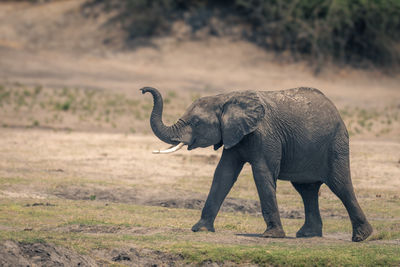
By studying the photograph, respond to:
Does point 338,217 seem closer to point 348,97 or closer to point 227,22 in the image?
point 348,97

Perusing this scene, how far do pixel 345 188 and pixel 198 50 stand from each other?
65.6 feet

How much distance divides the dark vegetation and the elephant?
19193 millimetres

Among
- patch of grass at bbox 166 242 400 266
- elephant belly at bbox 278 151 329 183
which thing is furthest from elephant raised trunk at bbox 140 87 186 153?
patch of grass at bbox 166 242 400 266

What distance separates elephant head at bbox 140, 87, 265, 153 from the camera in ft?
29.6

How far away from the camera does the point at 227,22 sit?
30.6m

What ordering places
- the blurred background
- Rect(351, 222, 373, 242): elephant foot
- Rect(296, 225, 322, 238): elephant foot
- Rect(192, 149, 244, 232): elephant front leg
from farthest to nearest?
the blurred background < Rect(296, 225, 322, 238): elephant foot < Rect(351, 222, 373, 242): elephant foot < Rect(192, 149, 244, 232): elephant front leg

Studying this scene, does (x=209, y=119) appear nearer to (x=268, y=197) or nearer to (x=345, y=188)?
(x=268, y=197)

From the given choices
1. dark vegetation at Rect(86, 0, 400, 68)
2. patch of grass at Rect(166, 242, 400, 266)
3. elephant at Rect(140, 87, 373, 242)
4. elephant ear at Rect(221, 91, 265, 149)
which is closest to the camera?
patch of grass at Rect(166, 242, 400, 266)

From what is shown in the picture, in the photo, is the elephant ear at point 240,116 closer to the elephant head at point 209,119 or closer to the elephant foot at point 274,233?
Answer: the elephant head at point 209,119

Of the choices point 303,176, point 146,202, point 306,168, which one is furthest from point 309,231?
point 146,202

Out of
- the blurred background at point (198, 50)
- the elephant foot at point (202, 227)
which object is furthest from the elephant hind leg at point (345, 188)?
the blurred background at point (198, 50)

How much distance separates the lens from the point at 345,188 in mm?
9406

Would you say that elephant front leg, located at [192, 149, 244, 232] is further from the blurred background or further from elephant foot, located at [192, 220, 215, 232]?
the blurred background

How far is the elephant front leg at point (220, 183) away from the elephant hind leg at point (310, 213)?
3.26 feet
